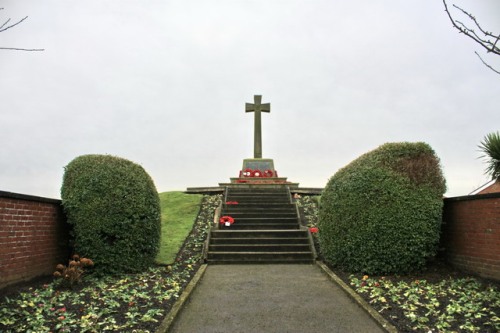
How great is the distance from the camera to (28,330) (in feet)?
15.3

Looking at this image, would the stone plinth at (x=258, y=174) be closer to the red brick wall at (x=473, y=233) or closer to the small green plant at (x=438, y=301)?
the red brick wall at (x=473, y=233)

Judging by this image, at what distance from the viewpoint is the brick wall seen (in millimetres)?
6129

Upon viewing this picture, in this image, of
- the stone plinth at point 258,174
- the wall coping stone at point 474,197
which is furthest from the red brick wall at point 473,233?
the stone plinth at point 258,174

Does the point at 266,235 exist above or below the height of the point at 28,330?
above

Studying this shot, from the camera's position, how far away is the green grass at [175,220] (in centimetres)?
987

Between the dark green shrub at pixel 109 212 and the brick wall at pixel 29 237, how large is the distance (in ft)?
1.09

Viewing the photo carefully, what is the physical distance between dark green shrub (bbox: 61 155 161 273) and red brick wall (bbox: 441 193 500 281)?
6.32 meters

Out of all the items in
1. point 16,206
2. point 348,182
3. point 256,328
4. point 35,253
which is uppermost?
point 348,182

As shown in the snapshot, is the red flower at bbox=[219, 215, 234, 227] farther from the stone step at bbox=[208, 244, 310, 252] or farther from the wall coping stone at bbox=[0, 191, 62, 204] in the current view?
the wall coping stone at bbox=[0, 191, 62, 204]

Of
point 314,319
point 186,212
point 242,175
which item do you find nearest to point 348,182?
point 314,319

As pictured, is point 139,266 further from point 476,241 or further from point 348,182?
point 476,241

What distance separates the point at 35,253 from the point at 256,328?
446 cm

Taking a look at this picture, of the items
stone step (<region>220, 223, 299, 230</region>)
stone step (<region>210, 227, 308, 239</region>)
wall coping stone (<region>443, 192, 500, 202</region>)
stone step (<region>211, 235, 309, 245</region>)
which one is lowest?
stone step (<region>211, 235, 309, 245</region>)

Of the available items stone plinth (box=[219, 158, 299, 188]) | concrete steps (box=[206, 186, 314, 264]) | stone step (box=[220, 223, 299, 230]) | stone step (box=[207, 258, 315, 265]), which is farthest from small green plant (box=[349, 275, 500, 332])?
stone plinth (box=[219, 158, 299, 188])
